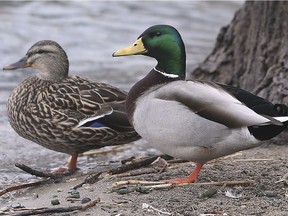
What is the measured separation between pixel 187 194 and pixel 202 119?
493 mm

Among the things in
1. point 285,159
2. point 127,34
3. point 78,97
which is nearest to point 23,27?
point 127,34

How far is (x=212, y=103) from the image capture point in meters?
5.14

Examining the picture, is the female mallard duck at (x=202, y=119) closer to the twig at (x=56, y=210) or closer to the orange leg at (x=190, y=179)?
the orange leg at (x=190, y=179)

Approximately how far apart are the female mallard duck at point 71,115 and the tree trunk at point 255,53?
4.42ft

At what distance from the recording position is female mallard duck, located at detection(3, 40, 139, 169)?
6.60m

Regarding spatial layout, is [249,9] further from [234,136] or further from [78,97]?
[234,136]

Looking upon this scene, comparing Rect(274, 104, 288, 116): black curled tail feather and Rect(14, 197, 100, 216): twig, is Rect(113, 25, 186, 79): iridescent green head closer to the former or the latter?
Rect(274, 104, 288, 116): black curled tail feather

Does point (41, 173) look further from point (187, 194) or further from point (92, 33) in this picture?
point (92, 33)

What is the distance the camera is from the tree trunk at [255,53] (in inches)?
283

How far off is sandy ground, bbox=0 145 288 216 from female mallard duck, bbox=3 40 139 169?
459mm

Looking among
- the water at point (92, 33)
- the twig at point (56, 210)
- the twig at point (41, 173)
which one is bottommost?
the water at point (92, 33)

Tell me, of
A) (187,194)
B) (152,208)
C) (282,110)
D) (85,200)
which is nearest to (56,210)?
(85,200)

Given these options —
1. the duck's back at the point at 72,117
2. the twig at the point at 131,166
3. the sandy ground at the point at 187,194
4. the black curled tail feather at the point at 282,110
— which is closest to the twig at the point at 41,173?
the sandy ground at the point at 187,194

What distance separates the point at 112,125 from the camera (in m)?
6.60
